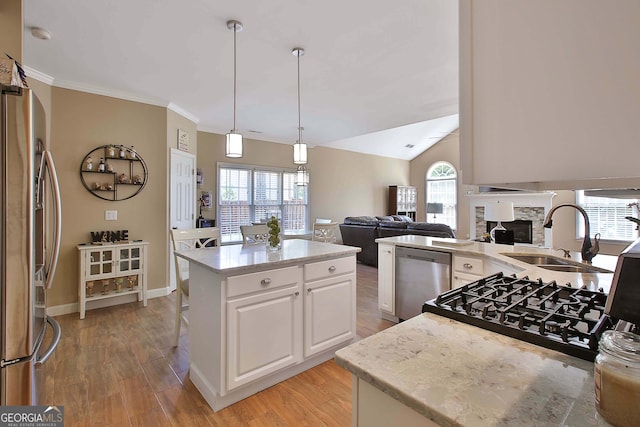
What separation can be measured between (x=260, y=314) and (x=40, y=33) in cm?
298

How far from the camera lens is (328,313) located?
2.42 metres

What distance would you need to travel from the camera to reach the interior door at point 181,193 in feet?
14.4

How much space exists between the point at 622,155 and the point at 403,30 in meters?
2.68

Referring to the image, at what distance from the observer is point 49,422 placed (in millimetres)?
1384

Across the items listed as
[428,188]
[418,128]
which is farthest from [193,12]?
[428,188]

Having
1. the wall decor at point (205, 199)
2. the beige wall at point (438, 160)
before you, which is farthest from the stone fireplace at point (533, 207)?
the wall decor at point (205, 199)

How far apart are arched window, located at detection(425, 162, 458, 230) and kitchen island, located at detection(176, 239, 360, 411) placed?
806 cm

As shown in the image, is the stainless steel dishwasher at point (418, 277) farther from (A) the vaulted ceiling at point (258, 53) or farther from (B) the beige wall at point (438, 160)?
(B) the beige wall at point (438, 160)

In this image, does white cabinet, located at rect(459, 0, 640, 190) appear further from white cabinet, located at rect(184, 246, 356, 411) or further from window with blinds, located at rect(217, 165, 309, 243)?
window with blinds, located at rect(217, 165, 309, 243)

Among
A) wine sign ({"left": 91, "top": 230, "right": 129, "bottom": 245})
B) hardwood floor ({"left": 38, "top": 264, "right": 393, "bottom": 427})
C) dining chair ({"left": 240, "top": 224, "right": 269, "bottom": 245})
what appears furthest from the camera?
wine sign ({"left": 91, "top": 230, "right": 129, "bottom": 245})

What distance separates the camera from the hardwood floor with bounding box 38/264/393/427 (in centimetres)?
184

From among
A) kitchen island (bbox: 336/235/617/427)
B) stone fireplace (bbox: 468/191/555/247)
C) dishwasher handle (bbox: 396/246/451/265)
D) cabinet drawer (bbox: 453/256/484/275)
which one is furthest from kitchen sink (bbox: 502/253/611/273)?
stone fireplace (bbox: 468/191/555/247)

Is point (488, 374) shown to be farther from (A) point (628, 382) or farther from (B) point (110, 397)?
(B) point (110, 397)

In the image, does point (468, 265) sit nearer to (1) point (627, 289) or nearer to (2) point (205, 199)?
(1) point (627, 289)
